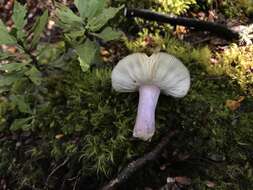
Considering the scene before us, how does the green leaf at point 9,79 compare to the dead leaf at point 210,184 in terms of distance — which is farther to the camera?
the green leaf at point 9,79

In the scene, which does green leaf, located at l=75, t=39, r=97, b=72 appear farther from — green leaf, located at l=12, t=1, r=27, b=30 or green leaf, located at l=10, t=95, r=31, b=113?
green leaf, located at l=10, t=95, r=31, b=113

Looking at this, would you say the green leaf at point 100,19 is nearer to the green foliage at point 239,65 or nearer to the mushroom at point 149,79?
the mushroom at point 149,79

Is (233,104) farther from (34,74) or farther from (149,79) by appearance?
(34,74)

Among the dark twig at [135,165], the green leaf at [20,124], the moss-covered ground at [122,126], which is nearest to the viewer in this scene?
the dark twig at [135,165]

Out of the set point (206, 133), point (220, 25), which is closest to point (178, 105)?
point (206, 133)

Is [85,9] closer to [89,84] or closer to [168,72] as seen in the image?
[89,84]

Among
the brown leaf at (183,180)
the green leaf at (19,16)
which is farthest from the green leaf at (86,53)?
the brown leaf at (183,180)

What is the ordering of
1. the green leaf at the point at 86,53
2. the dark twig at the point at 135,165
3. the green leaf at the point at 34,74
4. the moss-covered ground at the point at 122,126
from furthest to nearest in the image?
the green leaf at the point at 34,74
the green leaf at the point at 86,53
the moss-covered ground at the point at 122,126
the dark twig at the point at 135,165

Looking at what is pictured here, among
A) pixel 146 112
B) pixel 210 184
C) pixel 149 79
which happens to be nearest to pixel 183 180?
pixel 210 184
